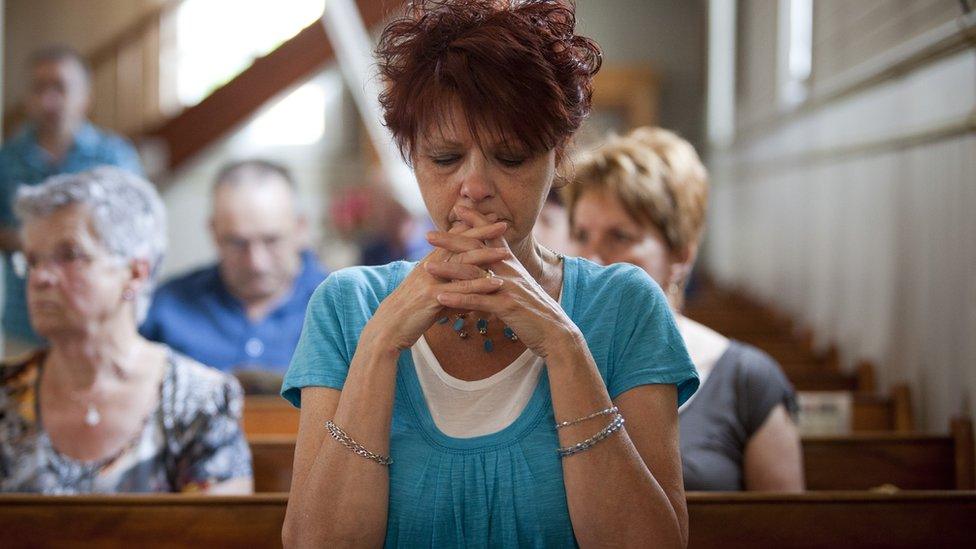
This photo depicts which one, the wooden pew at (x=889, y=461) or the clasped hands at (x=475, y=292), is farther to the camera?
the wooden pew at (x=889, y=461)

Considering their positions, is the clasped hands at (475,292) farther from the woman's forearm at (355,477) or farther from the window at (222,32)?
the window at (222,32)

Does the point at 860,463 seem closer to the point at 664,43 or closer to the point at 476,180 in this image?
the point at 476,180

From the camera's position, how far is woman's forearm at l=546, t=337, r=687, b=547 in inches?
58.4

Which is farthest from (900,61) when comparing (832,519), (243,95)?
(243,95)

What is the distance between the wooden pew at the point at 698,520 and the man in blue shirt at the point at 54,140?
2951mm

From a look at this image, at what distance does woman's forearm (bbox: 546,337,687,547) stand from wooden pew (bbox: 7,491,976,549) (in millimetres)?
646

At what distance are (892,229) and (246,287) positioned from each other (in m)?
2.49

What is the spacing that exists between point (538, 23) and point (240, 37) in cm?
958

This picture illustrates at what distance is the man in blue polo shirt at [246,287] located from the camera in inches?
163

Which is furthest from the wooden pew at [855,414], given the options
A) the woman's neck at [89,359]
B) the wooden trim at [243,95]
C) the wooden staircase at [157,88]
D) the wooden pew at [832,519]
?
the wooden trim at [243,95]

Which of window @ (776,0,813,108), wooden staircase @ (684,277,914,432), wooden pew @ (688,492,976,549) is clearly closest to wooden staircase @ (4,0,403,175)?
window @ (776,0,813,108)

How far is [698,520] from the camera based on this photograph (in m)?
2.12

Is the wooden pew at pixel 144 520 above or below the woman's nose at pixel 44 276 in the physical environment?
below

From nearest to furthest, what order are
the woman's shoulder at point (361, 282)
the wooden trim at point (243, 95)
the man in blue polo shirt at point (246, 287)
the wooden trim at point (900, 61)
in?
the woman's shoulder at point (361, 282), the wooden trim at point (900, 61), the man in blue polo shirt at point (246, 287), the wooden trim at point (243, 95)
